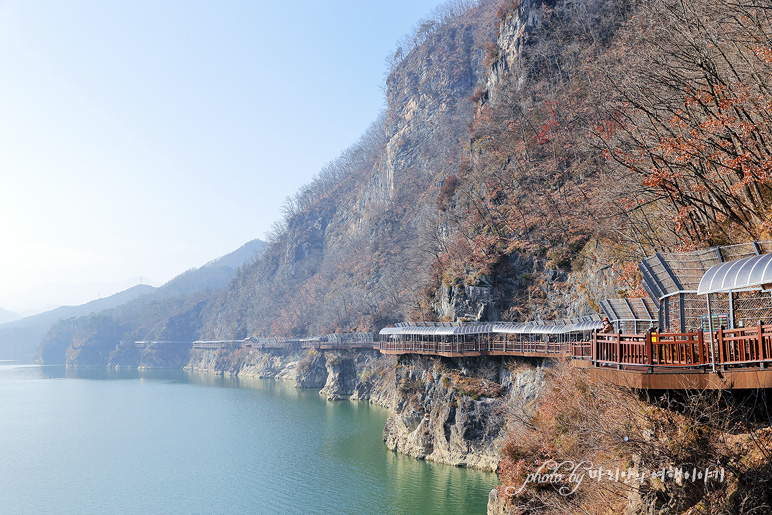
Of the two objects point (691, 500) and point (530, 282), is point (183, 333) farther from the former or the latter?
point (691, 500)

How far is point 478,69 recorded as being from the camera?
4018 inches

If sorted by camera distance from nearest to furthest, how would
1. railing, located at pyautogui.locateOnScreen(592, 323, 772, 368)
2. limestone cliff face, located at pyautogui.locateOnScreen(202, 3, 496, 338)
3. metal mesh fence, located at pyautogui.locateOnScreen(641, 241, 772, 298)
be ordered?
railing, located at pyautogui.locateOnScreen(592, 323, 772, 368), metal mesh fence, located at pyautogui.locateOnScreen(641, 241, 772, 298), limestone cliff face, located at pyautogui.locateOnScreen(202, 3, 496, 338)

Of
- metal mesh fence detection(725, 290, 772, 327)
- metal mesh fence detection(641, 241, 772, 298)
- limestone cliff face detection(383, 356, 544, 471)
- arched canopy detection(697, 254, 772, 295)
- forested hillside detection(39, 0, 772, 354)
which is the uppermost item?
forested hillside detection(39, 0, 772, 354)

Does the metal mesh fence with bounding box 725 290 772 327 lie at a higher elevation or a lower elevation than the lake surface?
higher

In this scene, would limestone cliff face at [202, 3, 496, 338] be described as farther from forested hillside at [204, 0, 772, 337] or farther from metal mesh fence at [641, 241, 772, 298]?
metal mesh fence at [641, 241, 772, 298]

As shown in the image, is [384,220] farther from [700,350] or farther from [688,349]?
[700,350]

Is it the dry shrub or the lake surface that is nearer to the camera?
the dry shrub

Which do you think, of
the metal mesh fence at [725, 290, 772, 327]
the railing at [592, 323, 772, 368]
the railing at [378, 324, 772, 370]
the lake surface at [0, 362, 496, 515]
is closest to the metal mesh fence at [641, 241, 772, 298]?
the metal mesh fence at [725, 290, 772, 327]

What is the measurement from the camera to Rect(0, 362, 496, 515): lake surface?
30.9 m

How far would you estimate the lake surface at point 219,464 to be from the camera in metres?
30.9

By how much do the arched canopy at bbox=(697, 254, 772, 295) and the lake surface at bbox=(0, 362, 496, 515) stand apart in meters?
19.6

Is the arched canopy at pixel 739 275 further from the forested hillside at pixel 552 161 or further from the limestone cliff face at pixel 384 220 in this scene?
the limestone cliff face at pixel 384 220

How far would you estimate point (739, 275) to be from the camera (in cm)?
1162

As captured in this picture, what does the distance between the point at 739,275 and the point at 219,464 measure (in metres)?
38.9
